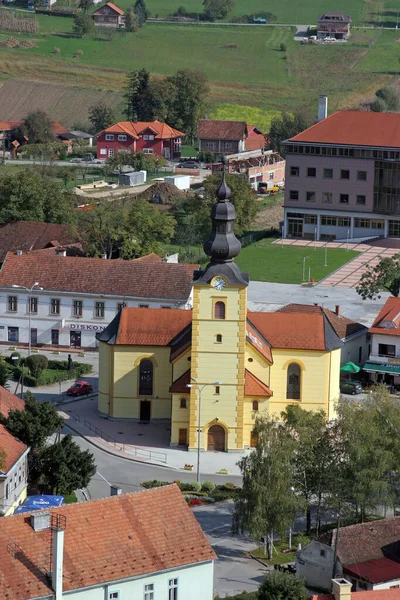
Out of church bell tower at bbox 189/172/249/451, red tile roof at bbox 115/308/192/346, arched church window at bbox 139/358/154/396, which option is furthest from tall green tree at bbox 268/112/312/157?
church bell tower at bbox 189/172/249/451

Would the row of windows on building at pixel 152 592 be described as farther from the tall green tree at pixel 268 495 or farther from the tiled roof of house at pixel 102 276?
the tiled roof of house at pixel 102 276

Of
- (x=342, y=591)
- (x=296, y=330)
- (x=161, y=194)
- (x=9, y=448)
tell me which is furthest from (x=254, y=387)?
(x=161, y=194)

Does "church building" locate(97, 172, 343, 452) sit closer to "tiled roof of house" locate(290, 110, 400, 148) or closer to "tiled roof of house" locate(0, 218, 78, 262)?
"tiled roof of house" locate(0, 218, 78, 262)

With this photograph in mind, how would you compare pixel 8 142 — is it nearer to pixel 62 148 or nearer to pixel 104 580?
pixel 62 148

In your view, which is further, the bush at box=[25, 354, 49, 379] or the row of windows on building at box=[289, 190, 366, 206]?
the row of windows on building at box=[289, 190, 366, 206]

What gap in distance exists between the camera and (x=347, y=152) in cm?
13938

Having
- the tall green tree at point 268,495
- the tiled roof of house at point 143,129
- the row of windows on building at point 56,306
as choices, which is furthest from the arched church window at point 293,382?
the tiled roof of house at point 143,129

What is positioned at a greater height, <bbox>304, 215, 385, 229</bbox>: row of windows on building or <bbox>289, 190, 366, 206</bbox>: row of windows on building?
<bbox>289, 190, 366, 206</bbox>: row of windows on building

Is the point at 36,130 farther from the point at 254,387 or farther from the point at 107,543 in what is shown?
the point at 107,543

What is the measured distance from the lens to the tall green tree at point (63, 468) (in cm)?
6894

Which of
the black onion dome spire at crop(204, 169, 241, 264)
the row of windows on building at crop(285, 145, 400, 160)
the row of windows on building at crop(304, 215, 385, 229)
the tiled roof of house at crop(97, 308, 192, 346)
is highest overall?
the black onion dome spire at crop(204, 169, 241, 264)

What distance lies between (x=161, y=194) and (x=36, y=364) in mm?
61022

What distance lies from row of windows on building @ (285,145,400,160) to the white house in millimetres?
44073

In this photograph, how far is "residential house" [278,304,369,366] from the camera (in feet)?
299
